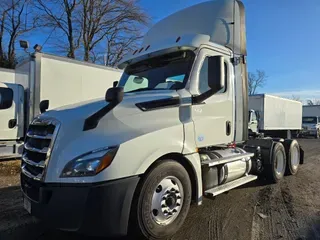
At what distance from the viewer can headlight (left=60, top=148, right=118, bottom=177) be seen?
3.20 m

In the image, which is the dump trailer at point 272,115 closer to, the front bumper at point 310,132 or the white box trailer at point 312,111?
the front bumper at point 310,132

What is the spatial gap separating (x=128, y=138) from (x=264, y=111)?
18039 mm

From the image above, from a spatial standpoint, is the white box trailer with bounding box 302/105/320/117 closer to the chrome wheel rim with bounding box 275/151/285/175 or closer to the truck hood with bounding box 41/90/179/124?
the chrome wheel rim with bounding box 275/151/285/175

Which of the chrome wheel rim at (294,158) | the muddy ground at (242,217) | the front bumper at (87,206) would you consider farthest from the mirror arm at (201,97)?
the chrome wheel rim at (294,158)

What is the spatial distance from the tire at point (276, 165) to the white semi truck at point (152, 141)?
187 cm

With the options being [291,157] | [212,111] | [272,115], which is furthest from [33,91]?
[272,115]

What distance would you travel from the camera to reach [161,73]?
4875 mm

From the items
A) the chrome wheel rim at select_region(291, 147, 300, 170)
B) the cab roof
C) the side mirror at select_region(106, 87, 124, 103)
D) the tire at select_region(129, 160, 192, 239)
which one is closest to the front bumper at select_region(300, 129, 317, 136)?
the chrome wheel rim at select_region(291, 147, 300, 170)

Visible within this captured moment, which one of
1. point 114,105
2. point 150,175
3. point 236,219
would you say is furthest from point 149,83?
point 236,219

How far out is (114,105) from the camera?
3.54 meters

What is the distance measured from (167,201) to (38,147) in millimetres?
1739

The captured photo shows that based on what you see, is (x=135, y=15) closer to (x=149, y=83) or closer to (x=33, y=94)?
(x=33, y=94)

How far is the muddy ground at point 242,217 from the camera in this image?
4.19 metres

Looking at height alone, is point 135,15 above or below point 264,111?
above
